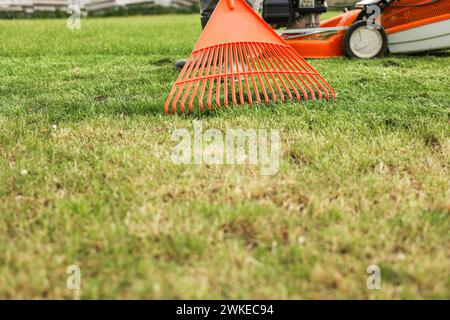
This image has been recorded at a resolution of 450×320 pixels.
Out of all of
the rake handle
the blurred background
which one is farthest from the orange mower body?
the blurred background

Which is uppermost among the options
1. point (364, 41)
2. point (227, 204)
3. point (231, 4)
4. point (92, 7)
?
point (92, 7)

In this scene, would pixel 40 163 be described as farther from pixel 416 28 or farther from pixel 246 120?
pixel 416 28

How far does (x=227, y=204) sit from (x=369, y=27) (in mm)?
2951

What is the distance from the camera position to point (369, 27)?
3.98 m

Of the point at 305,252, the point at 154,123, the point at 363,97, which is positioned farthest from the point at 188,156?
the point at 363,97

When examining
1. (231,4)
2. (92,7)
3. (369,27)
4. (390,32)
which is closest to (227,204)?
(231,4)

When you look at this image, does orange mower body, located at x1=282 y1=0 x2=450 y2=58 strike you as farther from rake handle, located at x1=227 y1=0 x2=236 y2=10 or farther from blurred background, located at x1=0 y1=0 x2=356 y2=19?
blurred background, located at x1=0 y1=0 x2=356 y2=19

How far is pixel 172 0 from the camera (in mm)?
18156

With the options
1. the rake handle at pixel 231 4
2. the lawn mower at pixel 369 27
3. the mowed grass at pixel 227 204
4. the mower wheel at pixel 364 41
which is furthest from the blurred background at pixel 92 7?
the mowed grass at pixel 227 204

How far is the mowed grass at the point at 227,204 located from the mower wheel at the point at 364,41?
1.44 meters

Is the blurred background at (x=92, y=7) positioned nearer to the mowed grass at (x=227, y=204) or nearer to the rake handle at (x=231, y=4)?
the rake handle at (x=231, y=4)

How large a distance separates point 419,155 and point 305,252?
858 millimetres

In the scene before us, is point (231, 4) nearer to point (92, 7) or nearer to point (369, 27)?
point (369, 27)

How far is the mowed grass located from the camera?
3.99ft
